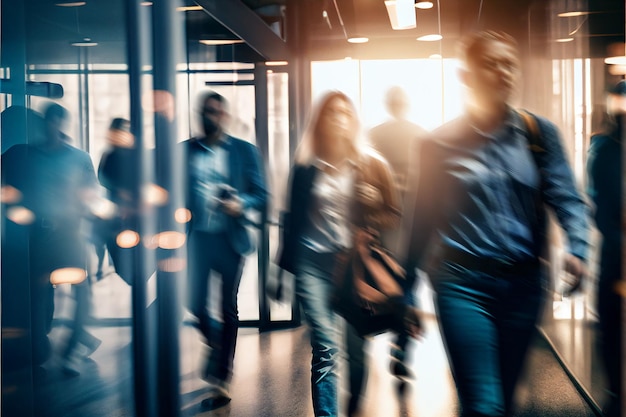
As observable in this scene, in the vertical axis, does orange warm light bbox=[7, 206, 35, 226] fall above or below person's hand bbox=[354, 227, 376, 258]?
above

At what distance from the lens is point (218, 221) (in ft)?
11.5

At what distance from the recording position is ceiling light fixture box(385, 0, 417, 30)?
3.25 meters

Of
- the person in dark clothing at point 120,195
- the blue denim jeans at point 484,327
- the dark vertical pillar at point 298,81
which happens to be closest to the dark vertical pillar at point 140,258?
the person in dark clothing at point 120,195

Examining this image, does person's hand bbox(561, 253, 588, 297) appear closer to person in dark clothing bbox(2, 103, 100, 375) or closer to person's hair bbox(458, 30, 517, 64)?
person's hair bbox(458, 30, 517, 64)

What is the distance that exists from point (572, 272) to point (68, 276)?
8.21 ft

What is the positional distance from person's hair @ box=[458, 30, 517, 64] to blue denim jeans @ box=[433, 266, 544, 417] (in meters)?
0.99

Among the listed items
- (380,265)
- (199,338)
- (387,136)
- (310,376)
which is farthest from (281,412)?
(387,136)

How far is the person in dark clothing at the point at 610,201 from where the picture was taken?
3160 millimetres

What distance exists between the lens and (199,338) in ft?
11.8

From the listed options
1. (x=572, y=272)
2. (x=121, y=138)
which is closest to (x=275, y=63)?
(x=121, y=138)

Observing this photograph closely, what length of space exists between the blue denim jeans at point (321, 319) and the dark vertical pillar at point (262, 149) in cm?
18

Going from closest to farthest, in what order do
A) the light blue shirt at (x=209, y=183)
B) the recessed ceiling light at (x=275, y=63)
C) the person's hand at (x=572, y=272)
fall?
the person's hand at (x=572, y=272), the recessed ceiling light at (x=275, y=63), the light blue shirt at (x=209, y=183)

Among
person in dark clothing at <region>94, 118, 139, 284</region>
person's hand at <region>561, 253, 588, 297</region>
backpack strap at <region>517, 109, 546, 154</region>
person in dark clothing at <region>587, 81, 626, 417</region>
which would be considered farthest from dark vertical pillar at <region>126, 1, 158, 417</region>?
person in dark clothing at <region>587, 81, 626, 417</region>

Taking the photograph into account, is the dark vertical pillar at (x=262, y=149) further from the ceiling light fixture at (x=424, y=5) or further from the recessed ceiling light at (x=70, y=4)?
the recessed ceiling light at (x=70, y=4)
